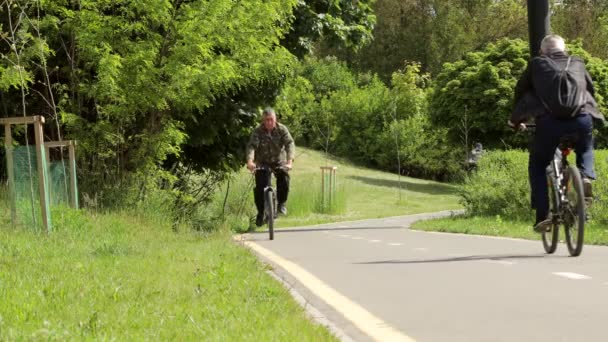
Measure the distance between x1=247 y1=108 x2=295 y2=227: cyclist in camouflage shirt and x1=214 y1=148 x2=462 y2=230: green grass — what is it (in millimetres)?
4415

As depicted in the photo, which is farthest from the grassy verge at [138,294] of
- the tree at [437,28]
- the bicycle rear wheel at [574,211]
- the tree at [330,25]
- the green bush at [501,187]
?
the tree at [437,28]

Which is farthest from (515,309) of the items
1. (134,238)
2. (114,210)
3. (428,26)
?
(428,26)

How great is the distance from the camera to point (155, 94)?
46.4 feet

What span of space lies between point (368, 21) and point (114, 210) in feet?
30.1

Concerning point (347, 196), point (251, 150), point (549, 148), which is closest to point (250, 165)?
point (251, 150)

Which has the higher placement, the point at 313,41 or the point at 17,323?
the point at 313,41

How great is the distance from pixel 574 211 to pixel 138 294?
4.09 m

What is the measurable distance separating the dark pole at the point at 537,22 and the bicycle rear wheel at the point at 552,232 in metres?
5.96

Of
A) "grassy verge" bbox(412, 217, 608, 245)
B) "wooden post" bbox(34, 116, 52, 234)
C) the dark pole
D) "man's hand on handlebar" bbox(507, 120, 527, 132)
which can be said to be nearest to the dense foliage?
"grassy verge" bbox(412, 217, 608, 245)

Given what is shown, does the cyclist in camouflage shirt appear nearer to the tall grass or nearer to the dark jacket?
the tall grass

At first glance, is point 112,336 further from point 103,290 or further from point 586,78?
point 586,78

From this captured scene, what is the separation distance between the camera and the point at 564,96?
800 centimetres

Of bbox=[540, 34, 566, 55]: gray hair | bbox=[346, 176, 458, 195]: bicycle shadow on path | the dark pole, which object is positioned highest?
the dark pole

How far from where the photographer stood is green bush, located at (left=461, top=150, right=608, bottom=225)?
768 inches
